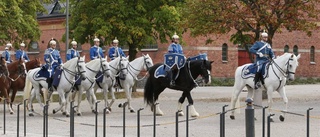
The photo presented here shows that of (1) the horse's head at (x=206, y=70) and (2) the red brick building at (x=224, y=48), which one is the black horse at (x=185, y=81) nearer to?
(1) the horse's head at (x=206, y=70)

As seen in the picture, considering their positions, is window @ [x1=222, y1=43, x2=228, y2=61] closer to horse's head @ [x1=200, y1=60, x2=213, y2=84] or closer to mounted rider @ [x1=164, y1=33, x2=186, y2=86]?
mounted rider @ [x1=164, y1=33, x2=186, y2=86]

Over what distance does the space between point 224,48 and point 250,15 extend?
2417cm

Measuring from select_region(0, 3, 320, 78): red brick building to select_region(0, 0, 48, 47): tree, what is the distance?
1179cm

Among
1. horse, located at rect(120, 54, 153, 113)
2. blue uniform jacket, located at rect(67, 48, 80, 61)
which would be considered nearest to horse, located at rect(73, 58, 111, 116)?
horse, located at rect(120, 54, 153, 113)

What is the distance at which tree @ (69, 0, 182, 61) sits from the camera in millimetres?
37938

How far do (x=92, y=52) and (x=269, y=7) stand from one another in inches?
312

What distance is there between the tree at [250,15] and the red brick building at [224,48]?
62.9ft

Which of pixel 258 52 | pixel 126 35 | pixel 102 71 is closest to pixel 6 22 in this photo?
pixel 126 35

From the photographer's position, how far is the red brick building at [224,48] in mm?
52812

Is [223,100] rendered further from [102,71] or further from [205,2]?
[102,71]

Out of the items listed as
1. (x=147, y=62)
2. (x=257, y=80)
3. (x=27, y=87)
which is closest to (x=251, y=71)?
(x=257, y=80)

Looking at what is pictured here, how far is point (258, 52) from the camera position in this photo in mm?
22359

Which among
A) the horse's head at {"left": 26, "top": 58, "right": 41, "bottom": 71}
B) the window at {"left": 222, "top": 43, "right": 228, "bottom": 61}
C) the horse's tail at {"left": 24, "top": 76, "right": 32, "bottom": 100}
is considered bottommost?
the horse's tail at {"left": 24, "top": 76, "right": 32, "bottom": 100}

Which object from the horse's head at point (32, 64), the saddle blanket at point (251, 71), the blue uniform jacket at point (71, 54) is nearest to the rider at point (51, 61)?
the blue uniform jacket at point (71, 54)
